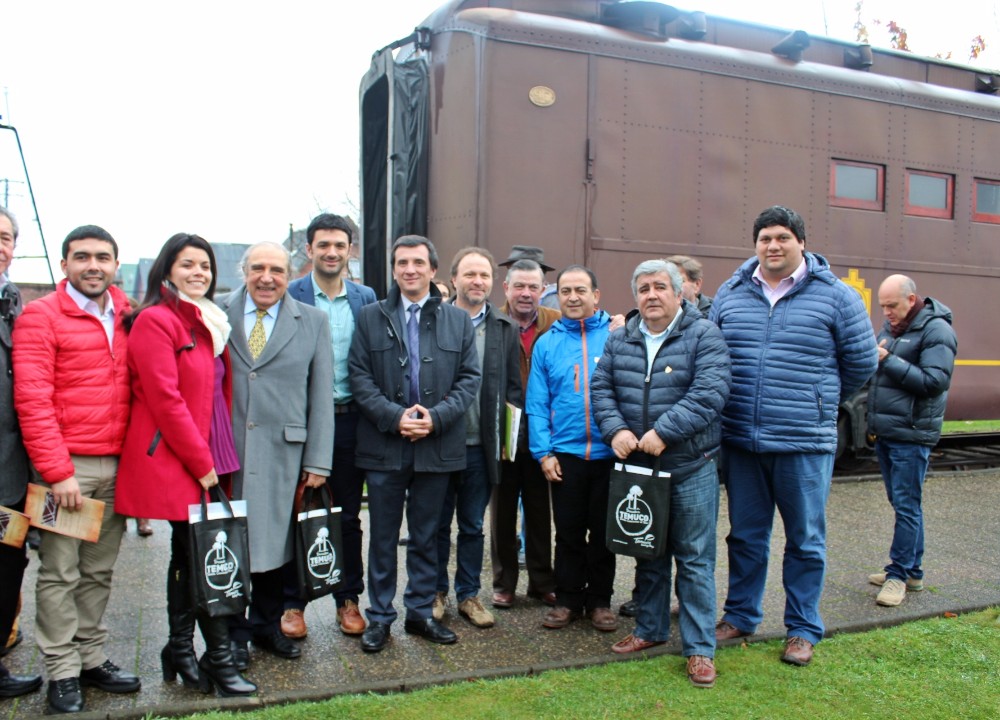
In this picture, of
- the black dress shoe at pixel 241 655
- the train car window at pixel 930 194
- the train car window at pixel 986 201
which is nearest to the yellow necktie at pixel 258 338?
the black dress shoe at pixel 241 655

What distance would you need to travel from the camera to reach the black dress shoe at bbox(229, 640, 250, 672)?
348 centimetres

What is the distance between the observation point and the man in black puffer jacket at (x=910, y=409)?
4.54 meters

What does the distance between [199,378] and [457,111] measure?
3.73m

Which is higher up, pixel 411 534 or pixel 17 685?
pixel 411 534

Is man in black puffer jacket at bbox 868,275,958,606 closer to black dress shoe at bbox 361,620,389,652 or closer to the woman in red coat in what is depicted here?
black dress shoe at bbox 361,620,389,652

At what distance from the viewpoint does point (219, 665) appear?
10.7 feet

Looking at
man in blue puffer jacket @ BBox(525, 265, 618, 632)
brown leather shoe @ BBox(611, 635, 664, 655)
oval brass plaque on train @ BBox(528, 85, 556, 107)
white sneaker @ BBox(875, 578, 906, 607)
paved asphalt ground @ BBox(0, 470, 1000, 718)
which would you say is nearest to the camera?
paved asphalt ground @ BBox(0, 470, 1000, 718)

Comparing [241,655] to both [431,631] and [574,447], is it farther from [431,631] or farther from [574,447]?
[574,447]

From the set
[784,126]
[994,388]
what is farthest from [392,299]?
[994,388]

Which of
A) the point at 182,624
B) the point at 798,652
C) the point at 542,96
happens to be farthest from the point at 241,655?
the point at 542,96

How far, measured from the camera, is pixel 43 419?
304cm

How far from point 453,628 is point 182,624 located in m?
1.26

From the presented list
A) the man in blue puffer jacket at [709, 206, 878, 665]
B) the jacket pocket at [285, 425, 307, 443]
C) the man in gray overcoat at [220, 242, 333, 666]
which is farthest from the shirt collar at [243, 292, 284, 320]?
the man in blue puffer jacket at [709, 206, 878, 665]

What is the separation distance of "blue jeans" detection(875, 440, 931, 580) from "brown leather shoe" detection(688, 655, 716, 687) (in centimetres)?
Result: 166
